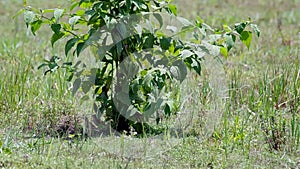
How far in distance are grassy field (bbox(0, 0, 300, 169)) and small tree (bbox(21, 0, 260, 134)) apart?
0.87 ft

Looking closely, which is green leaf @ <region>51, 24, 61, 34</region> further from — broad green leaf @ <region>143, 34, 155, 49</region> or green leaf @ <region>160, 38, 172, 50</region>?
green leaf @ <region>160, 38, 172, 50</region>

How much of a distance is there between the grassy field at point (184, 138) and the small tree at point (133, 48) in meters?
0.26

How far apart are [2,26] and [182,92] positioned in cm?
397

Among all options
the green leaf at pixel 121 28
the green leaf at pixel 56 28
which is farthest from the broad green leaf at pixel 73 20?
the green leaf at pixel 121 28

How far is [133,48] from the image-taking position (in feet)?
14.4

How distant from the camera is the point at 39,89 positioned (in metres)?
5.41

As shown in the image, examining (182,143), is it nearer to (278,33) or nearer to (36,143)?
(36,143)

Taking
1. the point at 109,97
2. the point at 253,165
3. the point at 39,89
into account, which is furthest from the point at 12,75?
the point at 253,165

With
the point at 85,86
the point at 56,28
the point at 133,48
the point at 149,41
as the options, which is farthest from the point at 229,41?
the point at 56,28

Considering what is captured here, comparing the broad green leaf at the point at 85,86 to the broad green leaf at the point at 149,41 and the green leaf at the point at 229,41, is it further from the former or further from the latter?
the green leaf at the point at 229,41

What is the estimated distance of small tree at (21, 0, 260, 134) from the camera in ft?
13.8

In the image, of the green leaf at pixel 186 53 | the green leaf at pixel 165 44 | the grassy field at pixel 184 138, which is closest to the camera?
the grassy field at pixel 184 138

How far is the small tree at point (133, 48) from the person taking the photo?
420 centimetres

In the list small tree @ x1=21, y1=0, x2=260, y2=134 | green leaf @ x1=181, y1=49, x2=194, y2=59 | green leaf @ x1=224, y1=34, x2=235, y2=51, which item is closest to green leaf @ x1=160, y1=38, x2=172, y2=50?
small tree @ x1=21, y1=0, x2=260, y2=134
